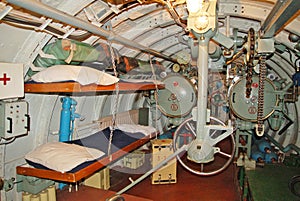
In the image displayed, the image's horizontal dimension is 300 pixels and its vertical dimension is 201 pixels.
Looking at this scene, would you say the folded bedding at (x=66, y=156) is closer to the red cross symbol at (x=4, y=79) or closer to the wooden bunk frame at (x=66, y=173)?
the wooden bunk frame at (x=66, y=173)

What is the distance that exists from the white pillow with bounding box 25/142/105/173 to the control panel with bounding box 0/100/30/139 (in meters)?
0.31

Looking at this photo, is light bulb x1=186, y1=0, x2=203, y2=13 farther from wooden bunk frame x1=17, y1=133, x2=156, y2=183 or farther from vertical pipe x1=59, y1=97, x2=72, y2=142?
vertical pipe x1=59, y1=97, x2=72, y2=142

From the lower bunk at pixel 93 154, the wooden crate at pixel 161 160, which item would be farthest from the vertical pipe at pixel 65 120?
the wooden crate at pixel 161 160

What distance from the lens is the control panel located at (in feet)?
7.23

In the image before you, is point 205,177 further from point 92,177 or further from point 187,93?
point 92,177

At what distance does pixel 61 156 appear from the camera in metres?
2.45

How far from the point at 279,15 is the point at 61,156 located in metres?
2.04

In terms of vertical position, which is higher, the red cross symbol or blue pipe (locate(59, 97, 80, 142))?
the red cross symbol

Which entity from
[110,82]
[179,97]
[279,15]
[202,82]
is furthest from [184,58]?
[279,15]

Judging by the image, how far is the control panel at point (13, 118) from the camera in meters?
2.21

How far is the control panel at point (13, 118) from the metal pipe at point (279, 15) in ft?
6.62

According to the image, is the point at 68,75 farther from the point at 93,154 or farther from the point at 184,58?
the point at 184,58

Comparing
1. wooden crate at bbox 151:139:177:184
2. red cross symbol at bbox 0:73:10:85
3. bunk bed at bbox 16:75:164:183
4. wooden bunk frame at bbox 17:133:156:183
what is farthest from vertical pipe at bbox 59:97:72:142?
wooden crate at bbox 151:139:177:184

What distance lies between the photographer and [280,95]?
4582mm
